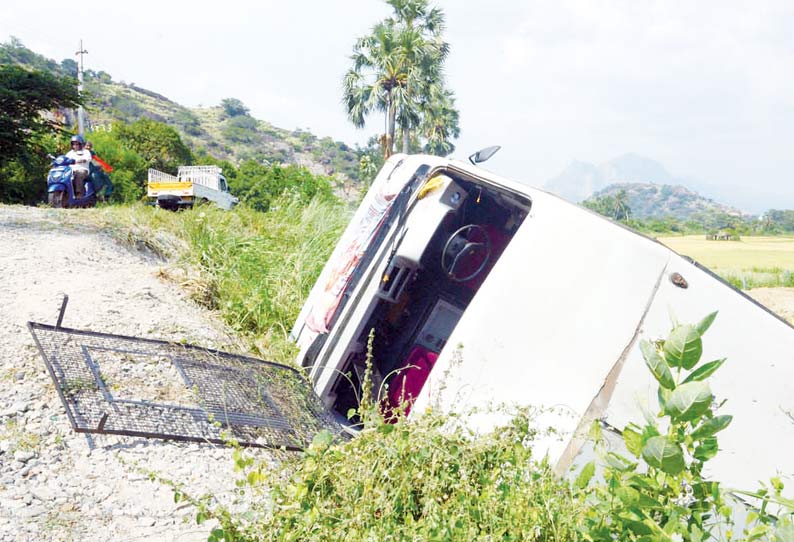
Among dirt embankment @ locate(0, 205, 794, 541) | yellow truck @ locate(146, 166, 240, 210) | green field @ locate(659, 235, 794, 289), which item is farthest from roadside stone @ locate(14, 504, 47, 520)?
green field @ locate(659, 235, 794, 289)

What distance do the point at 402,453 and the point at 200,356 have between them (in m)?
2.15

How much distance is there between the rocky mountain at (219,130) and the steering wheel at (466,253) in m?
74.8

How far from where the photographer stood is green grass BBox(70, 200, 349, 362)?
5285 mm

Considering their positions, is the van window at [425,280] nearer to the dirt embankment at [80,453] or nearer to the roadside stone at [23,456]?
the dirt embankment at [80,453]

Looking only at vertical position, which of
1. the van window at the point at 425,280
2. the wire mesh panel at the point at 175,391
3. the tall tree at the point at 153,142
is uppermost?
the van window at the point at 425,280

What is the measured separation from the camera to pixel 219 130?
112562mm

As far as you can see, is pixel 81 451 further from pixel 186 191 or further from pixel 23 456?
pixel 186 191

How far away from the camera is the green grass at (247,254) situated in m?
5.29

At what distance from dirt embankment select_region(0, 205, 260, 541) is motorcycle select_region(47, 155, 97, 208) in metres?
6.91

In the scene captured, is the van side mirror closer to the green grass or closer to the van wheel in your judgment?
the green grass

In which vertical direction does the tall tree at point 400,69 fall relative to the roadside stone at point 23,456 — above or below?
above

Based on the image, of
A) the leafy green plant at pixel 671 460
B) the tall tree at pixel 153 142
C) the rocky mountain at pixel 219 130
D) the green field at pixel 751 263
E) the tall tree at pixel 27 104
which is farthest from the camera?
the rocky mountain at pixel 219 130

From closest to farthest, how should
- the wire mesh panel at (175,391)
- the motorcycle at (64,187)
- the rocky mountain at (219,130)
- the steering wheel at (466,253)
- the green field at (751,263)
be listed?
the wire mesh panel at (175,391) → the steering wheel at (466,253) → the motorcycle at (64,187) → the green field at (751,263) → the rocky mountain at (219,130)

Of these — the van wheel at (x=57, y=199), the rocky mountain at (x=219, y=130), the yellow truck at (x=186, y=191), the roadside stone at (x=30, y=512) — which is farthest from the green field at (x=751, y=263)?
the rocky mountain at (x=219, y=130)
